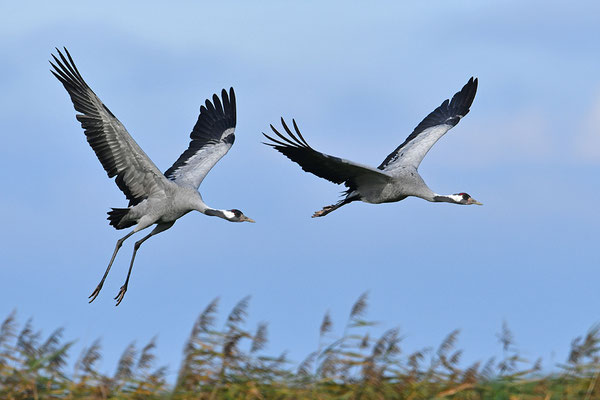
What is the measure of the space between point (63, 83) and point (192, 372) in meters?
6.03

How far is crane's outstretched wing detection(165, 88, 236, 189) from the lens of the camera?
12664mm

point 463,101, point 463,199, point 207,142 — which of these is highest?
point 463,101

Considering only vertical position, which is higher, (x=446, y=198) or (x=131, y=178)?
(x=446, y=198)

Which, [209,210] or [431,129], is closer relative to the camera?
[209,210]

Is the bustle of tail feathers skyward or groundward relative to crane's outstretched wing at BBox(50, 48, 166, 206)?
groundward

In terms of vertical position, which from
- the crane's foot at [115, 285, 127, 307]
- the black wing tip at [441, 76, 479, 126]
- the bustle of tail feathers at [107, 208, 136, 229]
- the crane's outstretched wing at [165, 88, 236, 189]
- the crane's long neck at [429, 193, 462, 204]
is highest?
the black wing tip at [441, 76, 479, 126]

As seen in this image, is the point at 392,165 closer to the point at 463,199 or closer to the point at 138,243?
the point at 463,199

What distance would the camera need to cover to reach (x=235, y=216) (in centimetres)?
1145

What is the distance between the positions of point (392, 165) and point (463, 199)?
118 centimetres

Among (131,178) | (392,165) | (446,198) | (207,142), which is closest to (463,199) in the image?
(446,198)

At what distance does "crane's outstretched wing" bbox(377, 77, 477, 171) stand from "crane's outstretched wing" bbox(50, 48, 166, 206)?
3.63m

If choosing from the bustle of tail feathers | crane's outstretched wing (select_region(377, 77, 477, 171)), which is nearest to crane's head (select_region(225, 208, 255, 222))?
the bustle of tail feathers

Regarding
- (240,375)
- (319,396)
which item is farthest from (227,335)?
(319,396)

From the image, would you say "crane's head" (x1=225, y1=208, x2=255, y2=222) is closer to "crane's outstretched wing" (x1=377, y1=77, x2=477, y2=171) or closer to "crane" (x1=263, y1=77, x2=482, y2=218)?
"crane" (x1=263, y1=77, x2=482, y2=218)
